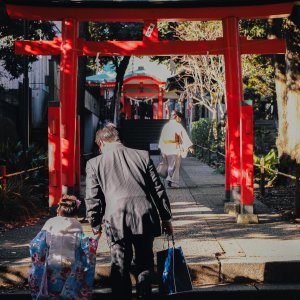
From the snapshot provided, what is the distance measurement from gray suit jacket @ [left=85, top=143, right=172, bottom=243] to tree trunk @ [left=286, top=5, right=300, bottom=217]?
8.63m

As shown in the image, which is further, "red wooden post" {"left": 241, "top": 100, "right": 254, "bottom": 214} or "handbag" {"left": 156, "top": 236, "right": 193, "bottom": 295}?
"red wooden post" {"left": 241, "top": 100, "right": 254, "bottom": 214}

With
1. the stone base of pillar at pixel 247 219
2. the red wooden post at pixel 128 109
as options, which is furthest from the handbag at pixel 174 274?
the red wooden post at pixel 128 109

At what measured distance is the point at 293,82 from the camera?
13305mm

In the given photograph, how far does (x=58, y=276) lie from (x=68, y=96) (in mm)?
5097

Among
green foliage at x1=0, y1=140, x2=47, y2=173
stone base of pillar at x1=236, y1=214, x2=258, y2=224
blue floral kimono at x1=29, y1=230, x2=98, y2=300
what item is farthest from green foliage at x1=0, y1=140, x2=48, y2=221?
blue floral kimono at x1=29, y1=230, x2=98, y2=300

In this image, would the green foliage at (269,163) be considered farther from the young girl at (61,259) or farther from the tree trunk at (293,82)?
the young girl at (61,259)

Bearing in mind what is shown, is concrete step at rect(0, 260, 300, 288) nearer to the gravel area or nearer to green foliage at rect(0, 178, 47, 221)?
the gravel area

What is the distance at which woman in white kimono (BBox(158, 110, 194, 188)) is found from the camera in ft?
43.5

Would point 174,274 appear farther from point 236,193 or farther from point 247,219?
point 236,193

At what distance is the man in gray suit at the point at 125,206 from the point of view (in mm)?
4762

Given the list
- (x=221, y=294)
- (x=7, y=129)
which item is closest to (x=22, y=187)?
(x=221, y=294)

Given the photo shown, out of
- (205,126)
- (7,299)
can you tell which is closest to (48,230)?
(7,299)

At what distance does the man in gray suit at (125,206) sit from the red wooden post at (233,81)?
193 inches

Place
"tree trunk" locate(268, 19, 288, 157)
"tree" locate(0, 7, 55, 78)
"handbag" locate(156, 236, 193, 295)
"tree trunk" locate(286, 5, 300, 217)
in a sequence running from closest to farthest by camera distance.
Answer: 1. "handbag" locate(156, 236, 193, 295)
2. "tree trunk" locate(286, 5, 300, 217)
3. "tree trunk" locate(268, 19, 288, 157)
4. "tree" locate(0, 7, 55, 78)
